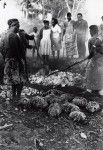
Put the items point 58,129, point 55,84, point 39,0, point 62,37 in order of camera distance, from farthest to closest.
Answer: point 39,0
point 62,37
point 55,84
point 58,129

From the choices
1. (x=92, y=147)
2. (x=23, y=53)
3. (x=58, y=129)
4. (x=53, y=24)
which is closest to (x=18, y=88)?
(x=23, y=53)

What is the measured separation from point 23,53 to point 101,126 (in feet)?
8.75

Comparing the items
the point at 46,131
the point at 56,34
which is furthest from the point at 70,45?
the point at 46,131

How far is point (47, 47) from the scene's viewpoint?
34.7 ft

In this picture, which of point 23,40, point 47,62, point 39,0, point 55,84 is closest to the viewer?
point 23,40

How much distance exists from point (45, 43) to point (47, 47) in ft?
0.53

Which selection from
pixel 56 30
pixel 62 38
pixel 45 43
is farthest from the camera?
pixel 62 38

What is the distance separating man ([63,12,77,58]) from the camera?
10945 mm

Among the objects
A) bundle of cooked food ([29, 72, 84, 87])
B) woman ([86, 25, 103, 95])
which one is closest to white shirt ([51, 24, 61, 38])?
bundle of cooked food ([29, 72, 84, 87])

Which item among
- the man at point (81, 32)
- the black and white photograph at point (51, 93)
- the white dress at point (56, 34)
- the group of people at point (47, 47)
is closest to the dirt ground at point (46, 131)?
the black and white photograph at point (51, 93)

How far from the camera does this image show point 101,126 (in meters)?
6.24

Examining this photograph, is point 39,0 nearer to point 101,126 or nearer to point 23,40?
point 23,40

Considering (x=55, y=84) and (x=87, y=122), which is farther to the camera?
(x=55, y=84)

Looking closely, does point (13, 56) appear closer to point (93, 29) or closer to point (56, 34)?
point (93, 29)
